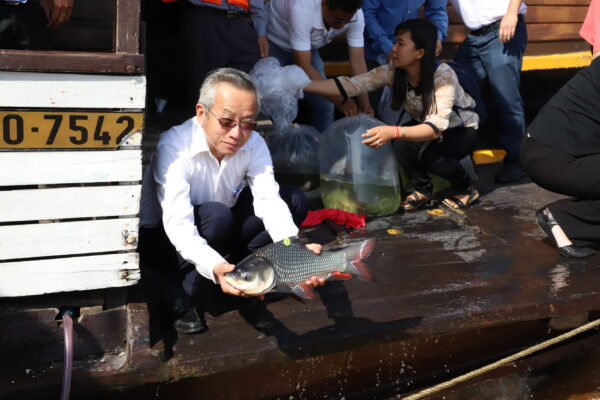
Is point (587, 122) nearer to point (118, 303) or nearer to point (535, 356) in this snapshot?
point (535, 356)

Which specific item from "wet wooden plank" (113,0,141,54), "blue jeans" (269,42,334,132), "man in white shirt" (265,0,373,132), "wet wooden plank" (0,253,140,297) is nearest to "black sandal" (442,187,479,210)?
"man in white shirt" (265,0,373,132)

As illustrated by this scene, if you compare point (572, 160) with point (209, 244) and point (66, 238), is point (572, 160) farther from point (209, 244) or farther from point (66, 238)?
point (66, 238)

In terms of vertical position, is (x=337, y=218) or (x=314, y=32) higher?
(x=314, y=32)

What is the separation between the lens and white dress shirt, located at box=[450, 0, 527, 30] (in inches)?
207

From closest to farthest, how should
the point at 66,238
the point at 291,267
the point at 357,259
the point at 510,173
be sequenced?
the point at 291,267, the point at 357,259, the point at 66,238, the point at 510,173

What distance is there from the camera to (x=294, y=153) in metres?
4.84

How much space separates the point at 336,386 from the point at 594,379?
1717mm

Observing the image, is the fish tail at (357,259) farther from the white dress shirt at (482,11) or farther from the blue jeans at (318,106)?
the white dress shirt at (482,11)

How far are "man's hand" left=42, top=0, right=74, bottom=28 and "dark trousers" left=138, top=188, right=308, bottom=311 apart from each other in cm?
133

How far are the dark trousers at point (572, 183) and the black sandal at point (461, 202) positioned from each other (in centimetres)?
75

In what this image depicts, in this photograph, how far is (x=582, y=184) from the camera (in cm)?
414

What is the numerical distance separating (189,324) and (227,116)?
976 millimetres

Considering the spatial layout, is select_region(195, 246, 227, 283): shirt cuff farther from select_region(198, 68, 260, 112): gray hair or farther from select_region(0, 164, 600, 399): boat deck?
select_region(198, 68, 260, 112): gray hair

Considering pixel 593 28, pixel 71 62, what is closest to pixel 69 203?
pixel 71 62
